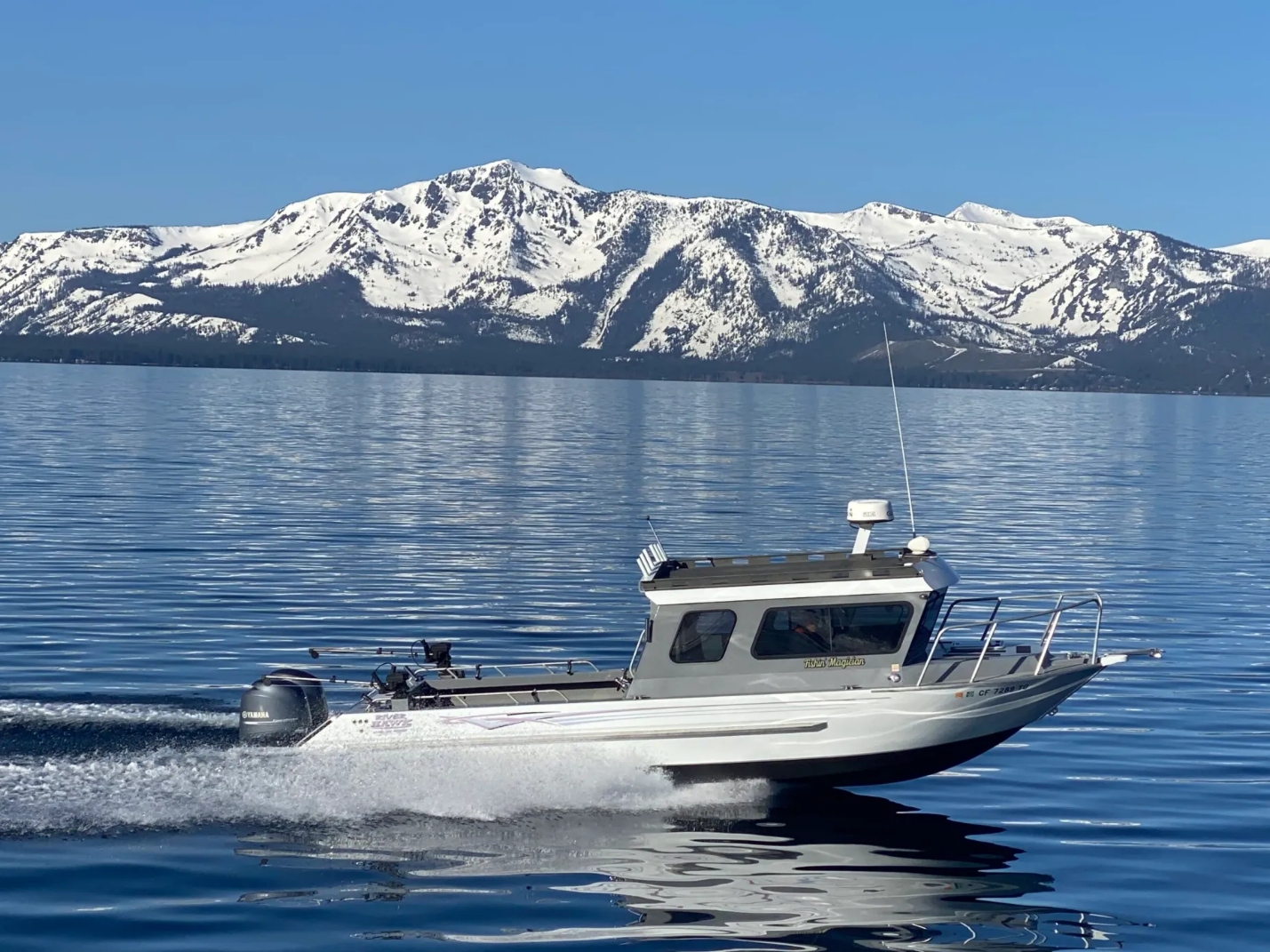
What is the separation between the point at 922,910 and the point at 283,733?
8.60m

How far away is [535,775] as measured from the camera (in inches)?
779

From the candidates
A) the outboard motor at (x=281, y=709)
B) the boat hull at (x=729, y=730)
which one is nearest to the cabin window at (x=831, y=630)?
the boat hull at (x=729, y=730)

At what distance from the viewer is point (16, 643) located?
28.5 m

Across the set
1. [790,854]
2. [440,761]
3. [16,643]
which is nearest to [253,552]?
[16,643]

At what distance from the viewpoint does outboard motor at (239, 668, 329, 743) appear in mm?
20406

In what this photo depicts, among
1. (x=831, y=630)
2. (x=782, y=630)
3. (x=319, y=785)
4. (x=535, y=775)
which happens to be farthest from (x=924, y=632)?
(x=319, y=785)

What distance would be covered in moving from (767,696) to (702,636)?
115cm

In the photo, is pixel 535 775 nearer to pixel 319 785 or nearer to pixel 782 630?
pixel 319 785

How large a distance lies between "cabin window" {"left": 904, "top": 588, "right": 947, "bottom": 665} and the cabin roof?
484mm

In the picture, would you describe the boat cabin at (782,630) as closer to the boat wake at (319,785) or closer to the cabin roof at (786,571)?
the cabin roof at (786,571)

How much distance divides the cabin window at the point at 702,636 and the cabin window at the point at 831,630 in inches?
16.6

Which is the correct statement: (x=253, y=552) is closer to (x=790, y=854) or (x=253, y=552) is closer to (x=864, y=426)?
(x=790, y=854)

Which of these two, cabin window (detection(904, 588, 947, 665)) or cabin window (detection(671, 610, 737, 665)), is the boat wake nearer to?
cabin window (detection(671, 610, 737, 665))

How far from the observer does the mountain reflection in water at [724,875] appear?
1588 centimetres
